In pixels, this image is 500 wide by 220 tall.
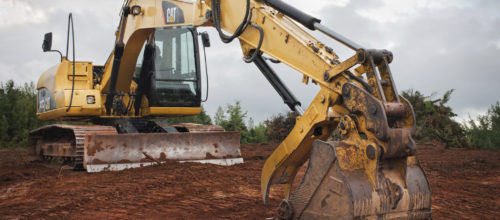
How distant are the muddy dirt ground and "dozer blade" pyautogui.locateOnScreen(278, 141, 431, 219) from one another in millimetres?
1074

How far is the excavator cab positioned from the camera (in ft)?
29.3

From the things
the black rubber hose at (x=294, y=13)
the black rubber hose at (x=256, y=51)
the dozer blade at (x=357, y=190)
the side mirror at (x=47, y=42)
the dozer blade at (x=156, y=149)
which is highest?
the side mirror at (x=47, y=42)

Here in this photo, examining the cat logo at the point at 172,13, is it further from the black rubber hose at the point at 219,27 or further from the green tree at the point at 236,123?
the green tree at the point at 236,123

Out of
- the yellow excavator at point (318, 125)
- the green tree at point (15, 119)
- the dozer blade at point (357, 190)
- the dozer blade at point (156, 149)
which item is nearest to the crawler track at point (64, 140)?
the yellow excavator at point (318, 125)

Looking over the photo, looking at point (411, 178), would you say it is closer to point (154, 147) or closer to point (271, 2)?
point (271, 2)

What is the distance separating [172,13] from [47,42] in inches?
115

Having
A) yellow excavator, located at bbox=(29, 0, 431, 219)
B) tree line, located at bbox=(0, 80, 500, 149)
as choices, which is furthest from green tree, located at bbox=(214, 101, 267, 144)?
yellow excavator, located at bbox=(29, 0, 431, 219)

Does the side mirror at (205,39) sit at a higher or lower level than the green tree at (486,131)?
higher

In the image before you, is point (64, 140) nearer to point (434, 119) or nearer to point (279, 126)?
point (279, 126)

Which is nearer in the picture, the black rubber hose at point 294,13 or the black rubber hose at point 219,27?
the black rubber hose at point 294,13

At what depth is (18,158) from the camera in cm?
1326

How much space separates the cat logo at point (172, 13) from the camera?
254 inches

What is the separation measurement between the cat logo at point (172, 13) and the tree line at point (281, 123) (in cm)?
685

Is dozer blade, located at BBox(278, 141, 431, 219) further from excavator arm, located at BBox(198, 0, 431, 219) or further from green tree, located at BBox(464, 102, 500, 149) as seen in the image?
green tree, located at BBox(464, 102, 500, 149)
